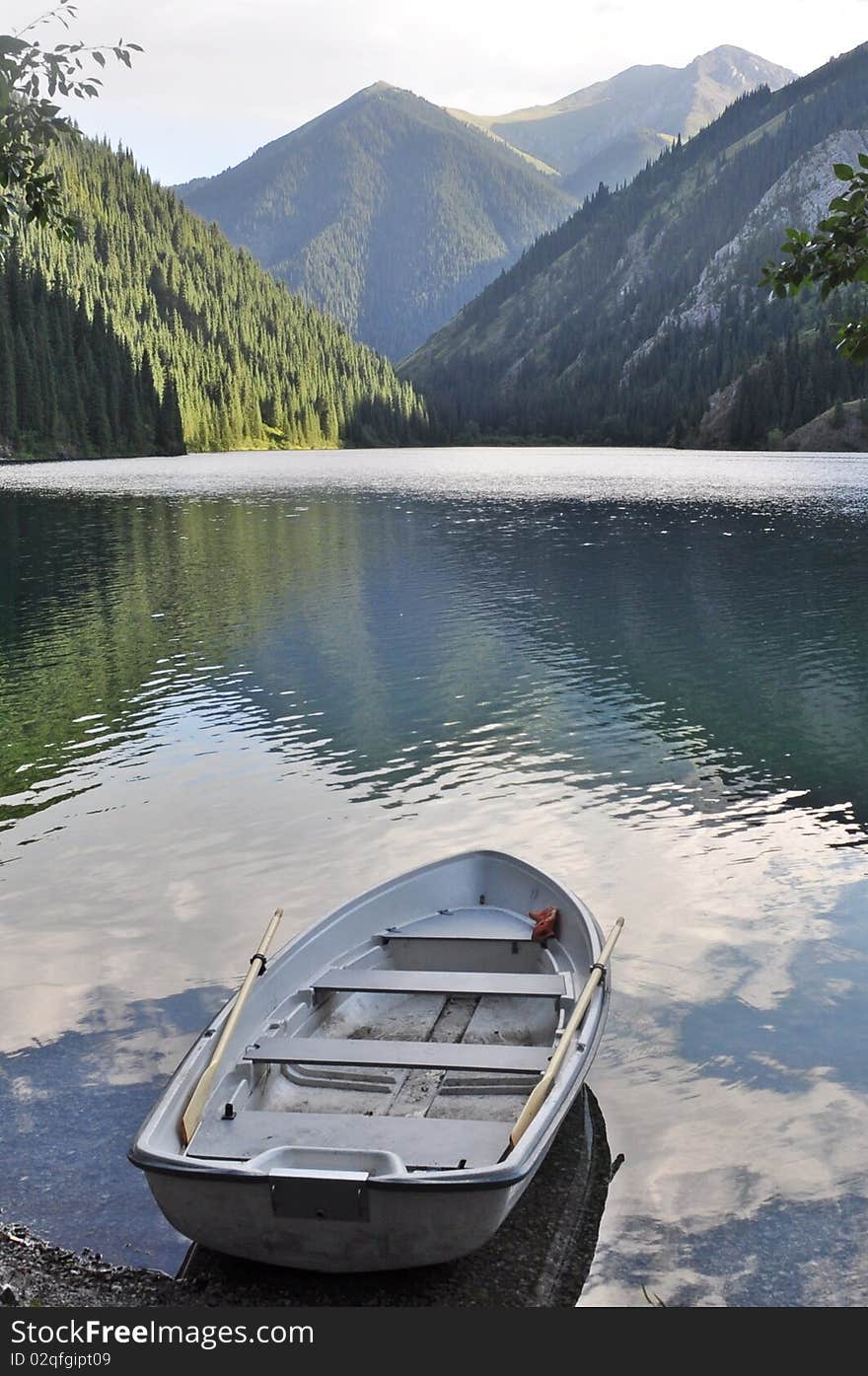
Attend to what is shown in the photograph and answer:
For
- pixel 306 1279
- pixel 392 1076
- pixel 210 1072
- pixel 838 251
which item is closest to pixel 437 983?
pixel 392 1076

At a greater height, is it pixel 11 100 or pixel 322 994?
pixel 11 100

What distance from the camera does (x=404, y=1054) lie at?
32.2 feet

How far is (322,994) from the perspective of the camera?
11406 mm

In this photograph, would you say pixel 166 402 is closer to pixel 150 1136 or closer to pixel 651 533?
pixel 651 533

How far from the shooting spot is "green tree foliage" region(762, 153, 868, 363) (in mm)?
8750

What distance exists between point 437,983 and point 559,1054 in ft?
7.90

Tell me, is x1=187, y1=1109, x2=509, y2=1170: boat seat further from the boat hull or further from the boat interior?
the boat hull

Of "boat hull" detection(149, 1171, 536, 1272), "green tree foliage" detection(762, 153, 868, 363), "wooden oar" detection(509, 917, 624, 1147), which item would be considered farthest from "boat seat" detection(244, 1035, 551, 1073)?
"green tree foliage" detection(762, 153, 868, 363)

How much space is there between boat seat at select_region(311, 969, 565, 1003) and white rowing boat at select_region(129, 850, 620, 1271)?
0.02 m

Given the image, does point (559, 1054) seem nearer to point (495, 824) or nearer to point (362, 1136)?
point (362, 1136)

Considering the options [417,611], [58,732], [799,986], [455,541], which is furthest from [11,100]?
[455,541]

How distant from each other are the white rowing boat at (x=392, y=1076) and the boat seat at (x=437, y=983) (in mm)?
24

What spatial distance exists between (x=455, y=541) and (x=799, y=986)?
51786 mm

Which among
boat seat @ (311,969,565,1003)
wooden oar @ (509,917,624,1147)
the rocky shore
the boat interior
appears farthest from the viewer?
boat seat @ (311,969,565,1003)
